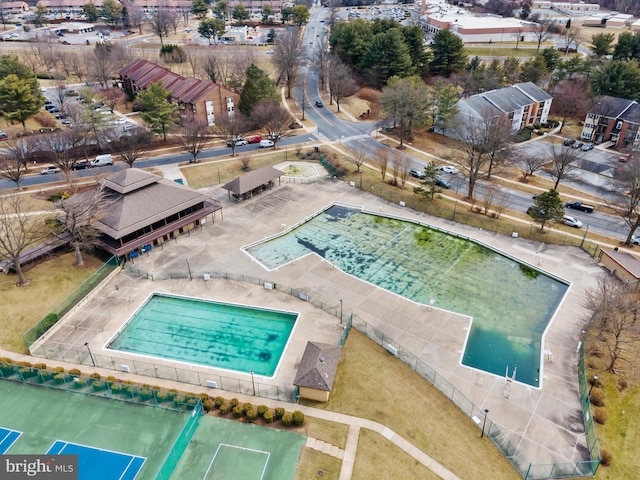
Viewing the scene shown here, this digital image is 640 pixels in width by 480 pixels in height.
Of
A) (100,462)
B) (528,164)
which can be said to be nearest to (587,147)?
(528,164)

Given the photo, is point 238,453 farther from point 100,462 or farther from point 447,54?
point 447,54

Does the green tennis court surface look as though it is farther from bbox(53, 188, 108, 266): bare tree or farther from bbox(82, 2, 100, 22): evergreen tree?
Answer: bbox(82, 2, 100, 22): evergreen tree

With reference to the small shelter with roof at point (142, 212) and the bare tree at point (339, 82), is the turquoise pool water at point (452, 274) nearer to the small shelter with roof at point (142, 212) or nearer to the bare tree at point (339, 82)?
the small shelter with roof at point (142, 212)

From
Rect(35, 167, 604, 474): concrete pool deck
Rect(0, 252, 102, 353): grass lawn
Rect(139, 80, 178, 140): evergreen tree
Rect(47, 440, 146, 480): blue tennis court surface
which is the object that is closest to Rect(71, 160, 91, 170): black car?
Rect(139, 80, 178, 140): evergreen tree

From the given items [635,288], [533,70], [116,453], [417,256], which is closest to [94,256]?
[116,453]

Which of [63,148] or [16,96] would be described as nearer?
[63,148]

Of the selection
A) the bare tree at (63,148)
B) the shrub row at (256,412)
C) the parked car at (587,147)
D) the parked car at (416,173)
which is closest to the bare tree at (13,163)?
the bare tree at (63,148)

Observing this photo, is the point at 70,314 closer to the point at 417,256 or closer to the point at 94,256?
the point at 94,256
